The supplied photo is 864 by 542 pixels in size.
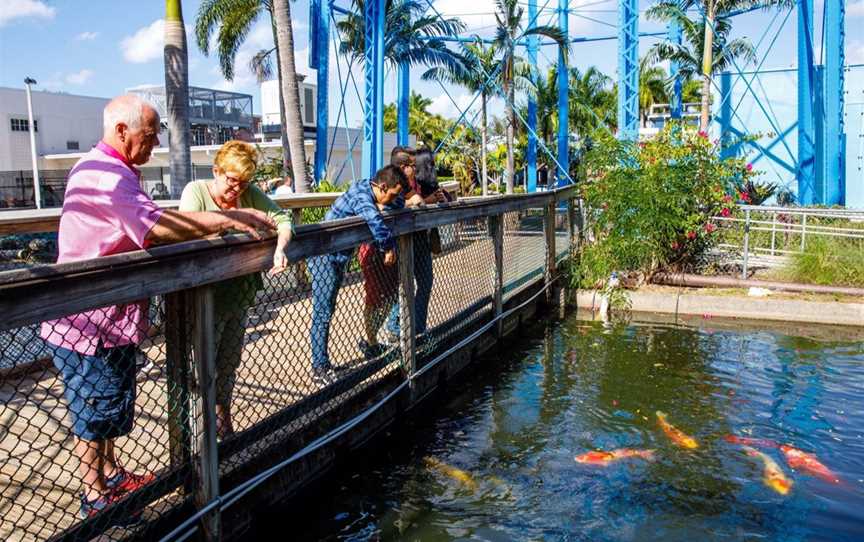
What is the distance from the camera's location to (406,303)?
215 inches

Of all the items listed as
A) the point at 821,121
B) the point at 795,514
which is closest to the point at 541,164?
the point at 821,121

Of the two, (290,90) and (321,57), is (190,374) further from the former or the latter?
(321,57)

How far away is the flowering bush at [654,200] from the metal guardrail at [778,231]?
35cm

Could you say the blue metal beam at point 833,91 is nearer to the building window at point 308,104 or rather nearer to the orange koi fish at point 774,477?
the orange koi fish at point 774,477

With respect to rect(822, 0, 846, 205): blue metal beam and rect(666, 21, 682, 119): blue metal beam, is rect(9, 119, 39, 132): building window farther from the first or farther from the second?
rect(822, 0, 846, 205): blue metal beam

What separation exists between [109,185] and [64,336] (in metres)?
0.61

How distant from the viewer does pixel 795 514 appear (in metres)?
4.14

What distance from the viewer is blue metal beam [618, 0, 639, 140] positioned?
17266mm

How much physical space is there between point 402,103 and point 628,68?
19.2 feet

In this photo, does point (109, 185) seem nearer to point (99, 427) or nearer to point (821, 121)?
point (99, 427)

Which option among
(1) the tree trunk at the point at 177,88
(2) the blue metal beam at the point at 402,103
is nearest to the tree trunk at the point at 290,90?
(1) the tree trunk at the point at 177,88

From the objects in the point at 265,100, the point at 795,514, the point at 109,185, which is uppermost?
the point at 265,100

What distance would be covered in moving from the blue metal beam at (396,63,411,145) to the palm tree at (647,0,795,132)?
935 centimetres

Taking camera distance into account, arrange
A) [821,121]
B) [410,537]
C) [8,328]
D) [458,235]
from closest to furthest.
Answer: [8,328] < [410,537] < [458,235] < [821,121]
